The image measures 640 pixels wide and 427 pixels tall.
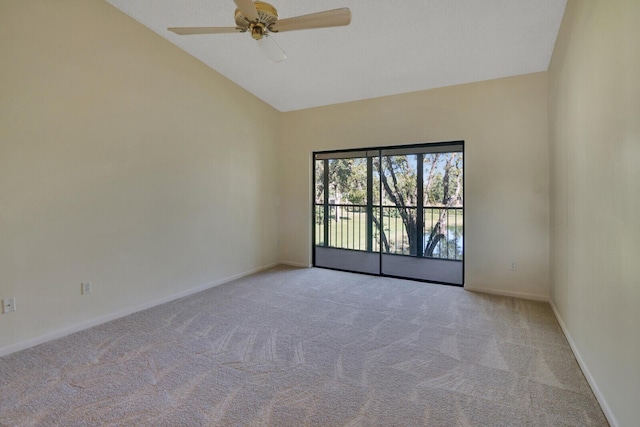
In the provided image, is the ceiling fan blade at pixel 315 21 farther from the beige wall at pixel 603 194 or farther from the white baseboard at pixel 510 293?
the white baseboard at pixel 510 293

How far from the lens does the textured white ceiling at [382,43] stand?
2791 millimetres

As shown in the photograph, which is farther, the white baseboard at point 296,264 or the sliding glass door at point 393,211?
the white baseboard at point 296,264

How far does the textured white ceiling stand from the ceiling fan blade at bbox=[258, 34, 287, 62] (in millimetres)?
563

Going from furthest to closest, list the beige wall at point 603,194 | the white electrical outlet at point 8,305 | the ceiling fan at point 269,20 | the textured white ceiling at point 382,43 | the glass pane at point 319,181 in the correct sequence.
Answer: the glass pane at point 319,181 → the textured white ceiling at point 382,43 → the white electrical outlet at point 8,305 → the ceiling fan at point 269,20 → the beige wall at point 603,194

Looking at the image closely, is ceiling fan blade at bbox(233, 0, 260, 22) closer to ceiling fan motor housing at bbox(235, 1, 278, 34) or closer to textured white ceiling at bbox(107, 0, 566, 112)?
ceiling fan motor housing at bbox(235, 1, 278, 34)

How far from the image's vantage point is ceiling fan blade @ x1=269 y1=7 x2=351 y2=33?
7.00ft

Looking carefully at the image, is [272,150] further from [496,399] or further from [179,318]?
[496,399]

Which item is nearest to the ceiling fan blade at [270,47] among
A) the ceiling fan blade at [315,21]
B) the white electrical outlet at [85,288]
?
the ceiling fan blade at [315,21]

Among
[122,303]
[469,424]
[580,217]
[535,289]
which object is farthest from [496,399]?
[122,303]

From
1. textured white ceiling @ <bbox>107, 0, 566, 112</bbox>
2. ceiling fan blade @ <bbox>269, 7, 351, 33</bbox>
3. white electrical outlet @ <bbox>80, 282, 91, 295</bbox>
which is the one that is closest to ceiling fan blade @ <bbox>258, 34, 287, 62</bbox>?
ceiling fan blade @ <bbox>269, 7, 351, 33</bbox>

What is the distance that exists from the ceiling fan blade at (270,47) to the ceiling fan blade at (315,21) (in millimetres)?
181

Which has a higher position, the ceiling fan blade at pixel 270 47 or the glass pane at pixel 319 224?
the ceiling fan blade at pixel 270 47

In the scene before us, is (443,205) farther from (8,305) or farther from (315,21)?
(8,305)

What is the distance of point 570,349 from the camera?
98.2 inches
